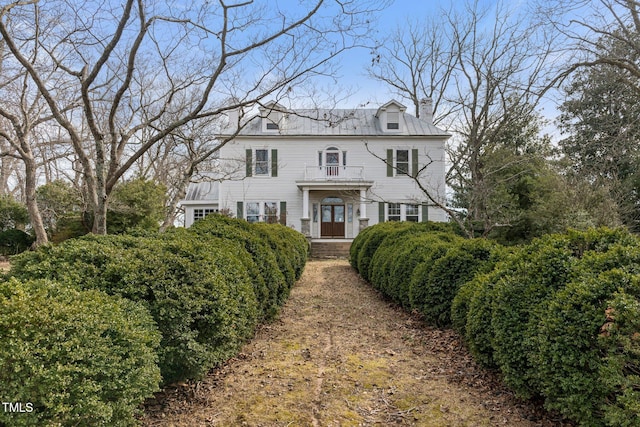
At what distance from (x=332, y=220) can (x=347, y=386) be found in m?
15.9

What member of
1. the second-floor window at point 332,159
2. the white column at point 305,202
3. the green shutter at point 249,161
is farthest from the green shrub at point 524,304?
the green shutter at point 249,161

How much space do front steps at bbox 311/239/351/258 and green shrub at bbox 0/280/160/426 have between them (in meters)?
14.0

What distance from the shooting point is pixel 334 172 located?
18.4 m

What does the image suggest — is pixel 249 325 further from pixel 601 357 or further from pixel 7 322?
pixel 601 357

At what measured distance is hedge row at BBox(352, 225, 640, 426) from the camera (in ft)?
6.45

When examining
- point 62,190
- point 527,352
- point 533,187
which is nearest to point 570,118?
point 533,187

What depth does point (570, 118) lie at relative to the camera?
1709 cm

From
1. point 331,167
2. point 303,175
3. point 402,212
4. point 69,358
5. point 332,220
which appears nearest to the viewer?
point 69,358

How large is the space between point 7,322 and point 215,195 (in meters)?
20.0

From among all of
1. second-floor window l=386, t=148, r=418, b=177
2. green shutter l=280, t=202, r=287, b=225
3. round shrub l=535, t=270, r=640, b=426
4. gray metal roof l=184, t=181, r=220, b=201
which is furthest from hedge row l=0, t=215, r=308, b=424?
gray metal roof l=184, t=181, r=220, b=201

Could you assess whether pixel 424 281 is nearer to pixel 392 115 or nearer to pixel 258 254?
pixel 258 254

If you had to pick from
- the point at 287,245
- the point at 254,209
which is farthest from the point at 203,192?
the point at 287,245

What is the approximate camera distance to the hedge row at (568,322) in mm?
1966

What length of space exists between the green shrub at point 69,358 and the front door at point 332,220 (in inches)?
660
